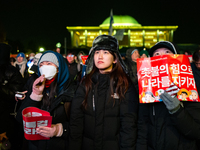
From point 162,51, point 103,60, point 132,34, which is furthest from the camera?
point 132,34

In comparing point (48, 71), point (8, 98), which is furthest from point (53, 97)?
point (8, 98)

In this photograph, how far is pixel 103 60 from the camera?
243 cm

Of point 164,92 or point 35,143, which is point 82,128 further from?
point 164,92

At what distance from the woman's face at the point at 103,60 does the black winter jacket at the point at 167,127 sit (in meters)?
0.74

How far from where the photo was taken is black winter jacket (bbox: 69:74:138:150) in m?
2.10

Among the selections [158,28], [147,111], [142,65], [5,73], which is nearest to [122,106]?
[147,111]

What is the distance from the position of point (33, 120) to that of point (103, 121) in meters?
0.86

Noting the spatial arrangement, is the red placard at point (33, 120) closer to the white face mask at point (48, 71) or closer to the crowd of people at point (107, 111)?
the crowd of people at point (107, 111)

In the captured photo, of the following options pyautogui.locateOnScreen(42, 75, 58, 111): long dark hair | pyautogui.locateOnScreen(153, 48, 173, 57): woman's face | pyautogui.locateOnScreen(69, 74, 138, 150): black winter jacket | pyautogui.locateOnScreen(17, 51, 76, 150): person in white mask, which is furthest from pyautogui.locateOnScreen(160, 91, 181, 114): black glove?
pyautogui.locateOnScreen(42, 75, 58, 111): long dark hair

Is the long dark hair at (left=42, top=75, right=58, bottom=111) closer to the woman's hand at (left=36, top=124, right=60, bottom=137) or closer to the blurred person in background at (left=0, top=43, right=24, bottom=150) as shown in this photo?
the woman's hand at (left=36, top=124, right=60, bottom=137)

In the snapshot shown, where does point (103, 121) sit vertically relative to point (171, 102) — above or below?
below

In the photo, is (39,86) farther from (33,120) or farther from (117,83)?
(117,83)

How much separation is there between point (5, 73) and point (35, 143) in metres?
1.76

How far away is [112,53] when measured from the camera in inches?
100
